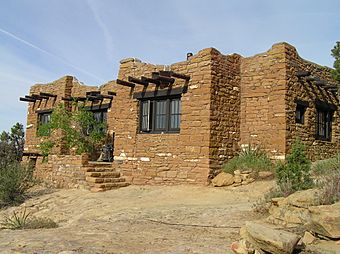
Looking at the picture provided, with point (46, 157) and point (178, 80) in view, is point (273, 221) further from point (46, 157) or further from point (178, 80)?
point (46, 157)

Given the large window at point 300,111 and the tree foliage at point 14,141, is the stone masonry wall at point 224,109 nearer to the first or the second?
the large window at point 300,111

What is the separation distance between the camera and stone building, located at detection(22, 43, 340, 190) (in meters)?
11.8

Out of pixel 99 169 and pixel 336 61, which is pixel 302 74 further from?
pixel 99 169

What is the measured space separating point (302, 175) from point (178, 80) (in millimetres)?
6006

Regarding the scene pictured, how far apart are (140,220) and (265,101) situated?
6663mm

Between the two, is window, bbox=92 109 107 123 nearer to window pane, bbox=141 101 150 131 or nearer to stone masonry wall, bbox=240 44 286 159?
window pane, bbox=141 101 150 131

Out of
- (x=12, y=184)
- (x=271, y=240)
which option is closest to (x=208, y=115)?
(x=12, y=184)

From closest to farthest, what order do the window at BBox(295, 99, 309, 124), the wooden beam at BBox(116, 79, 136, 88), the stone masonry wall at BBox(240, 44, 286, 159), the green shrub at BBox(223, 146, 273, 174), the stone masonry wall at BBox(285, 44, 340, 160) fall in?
the green shrub at BBox(223, 146, 273, 174) → the stone masonry wall at BBox(240, 44, 286, 159) → the stone masonry wall at BBox(285, 44, 340, 160) → the window at BBox(295, 99, 309, 124) → the wooden beam at BBox(116, 79, 136, 88)

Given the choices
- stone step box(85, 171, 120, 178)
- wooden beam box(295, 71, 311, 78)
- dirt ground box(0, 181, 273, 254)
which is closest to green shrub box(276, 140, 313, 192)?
dirt ground box(0, 181, 273, 254)

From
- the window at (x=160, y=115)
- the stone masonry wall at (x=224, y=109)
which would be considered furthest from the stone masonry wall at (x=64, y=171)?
the stone masonry wall at (x=224, y=109)

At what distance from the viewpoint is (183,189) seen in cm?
1118

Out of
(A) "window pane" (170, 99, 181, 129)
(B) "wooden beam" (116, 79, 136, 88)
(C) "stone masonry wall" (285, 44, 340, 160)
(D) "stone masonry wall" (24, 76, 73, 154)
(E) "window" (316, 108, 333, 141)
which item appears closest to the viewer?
(C) "stone masonry wall" (285, 44, 340, 160)

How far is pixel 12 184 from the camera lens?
1241 cm

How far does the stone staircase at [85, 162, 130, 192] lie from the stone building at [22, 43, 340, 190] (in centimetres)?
4
